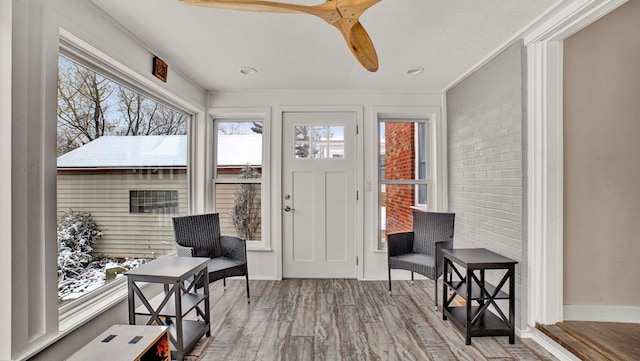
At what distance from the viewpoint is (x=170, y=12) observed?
73.4 inches

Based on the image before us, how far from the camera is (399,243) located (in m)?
3.08

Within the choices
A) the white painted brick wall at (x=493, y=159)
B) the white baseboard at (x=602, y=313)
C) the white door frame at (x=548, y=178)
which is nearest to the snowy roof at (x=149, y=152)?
the white painted brick wall at (x=493, y=159)

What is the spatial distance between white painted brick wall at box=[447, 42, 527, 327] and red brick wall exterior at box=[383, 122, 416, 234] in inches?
19.2

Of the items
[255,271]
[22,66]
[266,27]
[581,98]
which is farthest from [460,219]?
[22,66]

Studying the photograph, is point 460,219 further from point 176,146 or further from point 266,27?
point 176,146

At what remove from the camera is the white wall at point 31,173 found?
1317 mm

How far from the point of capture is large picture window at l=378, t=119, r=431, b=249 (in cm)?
355

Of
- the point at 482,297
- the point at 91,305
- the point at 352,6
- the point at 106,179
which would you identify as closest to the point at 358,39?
the point at 352,6

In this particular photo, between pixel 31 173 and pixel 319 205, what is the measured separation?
250cm

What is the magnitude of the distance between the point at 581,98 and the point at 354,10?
192cm

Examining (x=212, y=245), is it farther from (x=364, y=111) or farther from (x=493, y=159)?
(x=493, y=159)

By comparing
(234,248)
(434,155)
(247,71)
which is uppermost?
(247,71)
